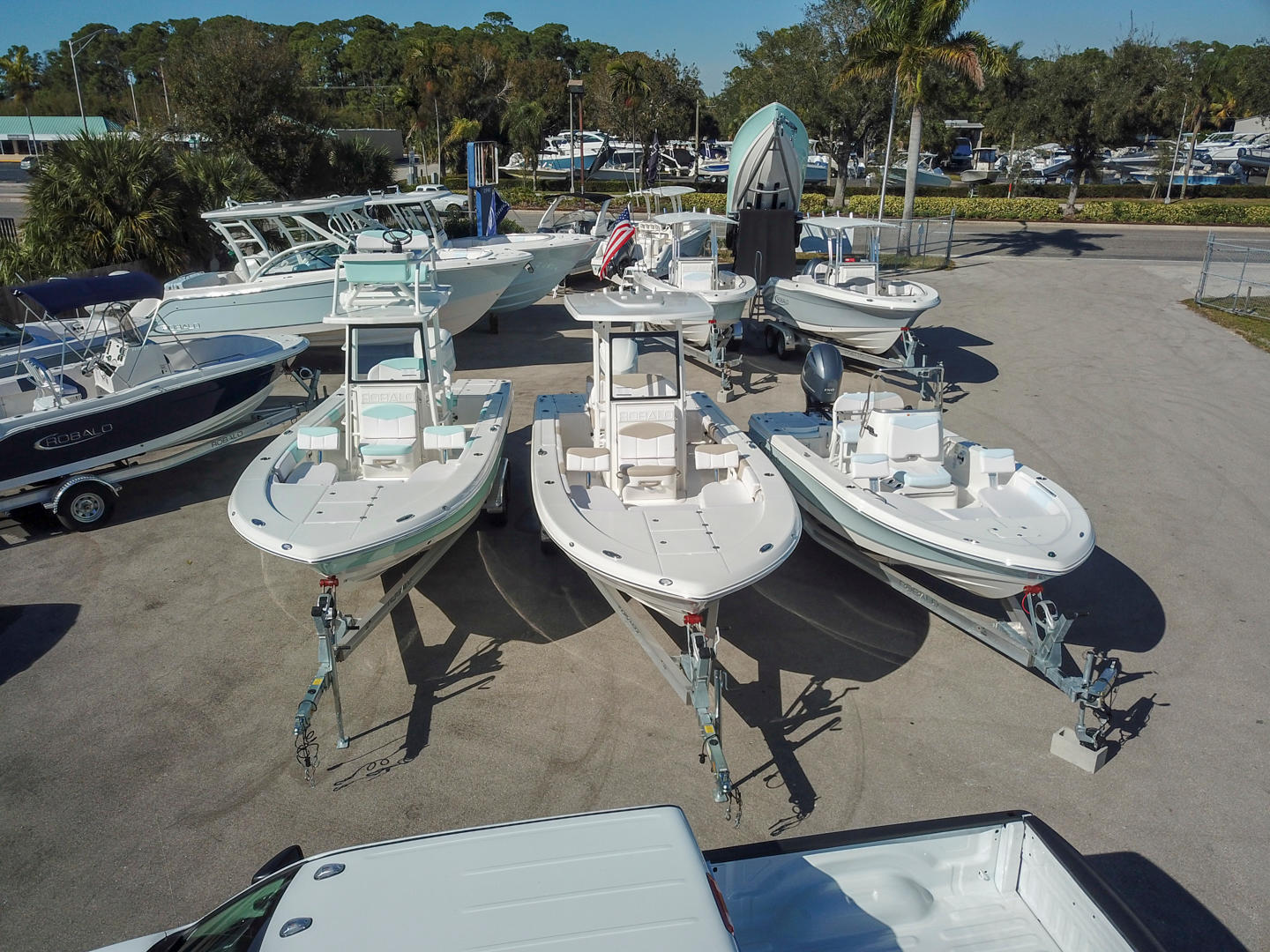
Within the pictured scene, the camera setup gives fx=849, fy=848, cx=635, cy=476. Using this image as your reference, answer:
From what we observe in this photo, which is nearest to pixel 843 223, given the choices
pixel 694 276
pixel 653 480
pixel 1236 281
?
pixel 694 276

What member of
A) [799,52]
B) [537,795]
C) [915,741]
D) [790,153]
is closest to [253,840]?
[537,795]

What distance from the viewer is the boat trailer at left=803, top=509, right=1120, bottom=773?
494cm

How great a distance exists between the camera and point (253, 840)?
14.7 feet

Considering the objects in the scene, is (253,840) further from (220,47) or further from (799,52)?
(799,52)

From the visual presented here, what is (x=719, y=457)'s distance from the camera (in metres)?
6.68

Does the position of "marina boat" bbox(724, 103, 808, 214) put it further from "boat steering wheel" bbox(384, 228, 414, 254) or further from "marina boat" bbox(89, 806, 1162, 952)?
"marina boat" bbox(89, 806, 1162, 952)

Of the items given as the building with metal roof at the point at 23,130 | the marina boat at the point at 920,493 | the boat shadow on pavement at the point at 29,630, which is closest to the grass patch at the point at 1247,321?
the marina boat at the point at 920,493

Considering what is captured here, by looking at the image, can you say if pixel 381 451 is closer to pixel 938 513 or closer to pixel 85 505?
pixel 85 505

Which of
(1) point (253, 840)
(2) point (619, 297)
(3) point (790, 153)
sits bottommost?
(1) point (253, 840)

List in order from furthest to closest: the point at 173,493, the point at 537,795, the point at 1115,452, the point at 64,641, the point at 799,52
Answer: the point at 799,52 → the point at 1115,452 → the point at 173,493 → the point at 64,641 → the point at 537,795

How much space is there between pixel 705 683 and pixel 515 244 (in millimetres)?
12357

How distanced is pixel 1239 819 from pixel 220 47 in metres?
24.3

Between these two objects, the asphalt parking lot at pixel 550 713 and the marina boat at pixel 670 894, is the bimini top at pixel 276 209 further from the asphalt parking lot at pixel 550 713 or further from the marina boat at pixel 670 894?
the marina boat at pixel 670 894

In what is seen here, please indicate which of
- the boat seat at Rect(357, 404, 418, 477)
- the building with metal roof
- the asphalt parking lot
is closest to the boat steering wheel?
the boat seat at Rect(357, 404, 418, 477)
